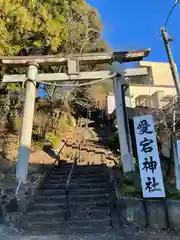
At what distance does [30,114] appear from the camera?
771 centimetres

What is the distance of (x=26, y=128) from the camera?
749cm

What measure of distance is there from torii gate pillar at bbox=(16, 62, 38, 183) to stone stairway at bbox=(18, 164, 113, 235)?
830mm

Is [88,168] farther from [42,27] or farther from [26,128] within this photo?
[42,27]

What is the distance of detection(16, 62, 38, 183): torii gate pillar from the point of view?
7082mm

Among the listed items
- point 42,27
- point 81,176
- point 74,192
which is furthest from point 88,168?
point 42,27

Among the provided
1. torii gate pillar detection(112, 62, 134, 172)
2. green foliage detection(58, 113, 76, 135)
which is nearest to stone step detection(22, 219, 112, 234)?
torii gate pillar detection(112, 62, 134, 172)

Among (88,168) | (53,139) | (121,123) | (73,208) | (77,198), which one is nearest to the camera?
Result: (73,208)

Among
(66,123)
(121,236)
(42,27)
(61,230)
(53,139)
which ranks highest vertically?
(42,27)

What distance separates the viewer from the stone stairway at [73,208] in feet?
17.8

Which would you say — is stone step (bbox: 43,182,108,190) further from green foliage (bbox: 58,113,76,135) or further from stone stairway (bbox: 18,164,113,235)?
green foliage (bbox: 58,113,76,135)

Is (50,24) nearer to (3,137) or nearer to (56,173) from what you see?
(3,137)

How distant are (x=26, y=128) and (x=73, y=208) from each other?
2818 mm

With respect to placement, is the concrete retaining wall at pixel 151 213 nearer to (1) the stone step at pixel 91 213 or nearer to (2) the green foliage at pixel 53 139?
(1) the stone step at pixel 91 213

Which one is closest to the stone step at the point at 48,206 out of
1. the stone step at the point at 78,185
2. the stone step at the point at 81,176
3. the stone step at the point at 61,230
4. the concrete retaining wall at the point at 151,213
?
the stone step at the point at 61,230
